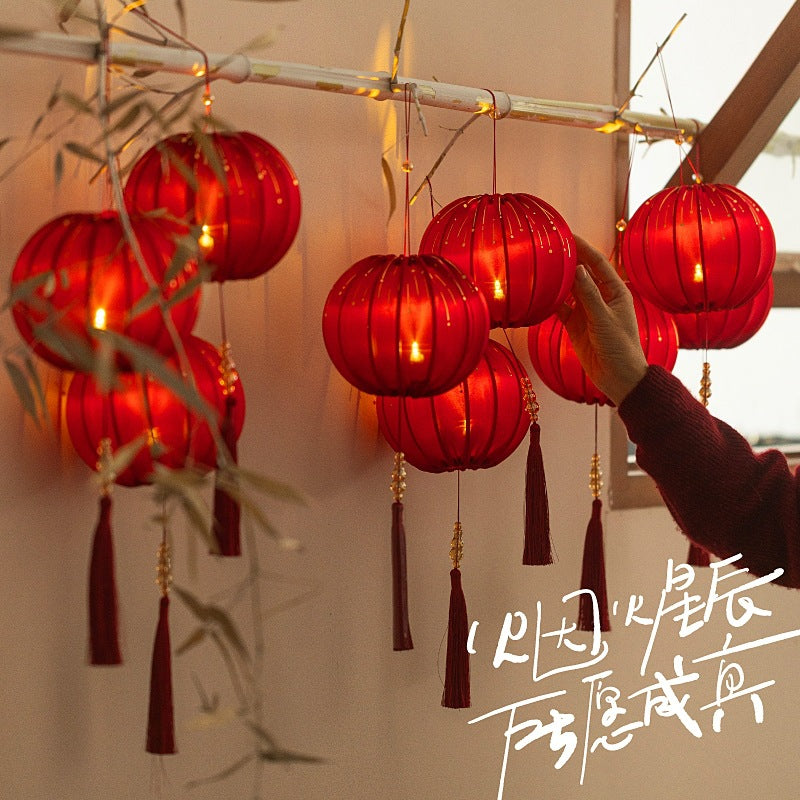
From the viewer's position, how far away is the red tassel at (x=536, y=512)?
54.3 inches

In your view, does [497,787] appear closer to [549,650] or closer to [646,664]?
[549,650]

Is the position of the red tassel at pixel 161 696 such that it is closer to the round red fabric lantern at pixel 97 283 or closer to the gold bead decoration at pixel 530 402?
the round red fabric lantern at pixel 97 283

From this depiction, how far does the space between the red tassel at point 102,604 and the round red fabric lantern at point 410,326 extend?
32 cm

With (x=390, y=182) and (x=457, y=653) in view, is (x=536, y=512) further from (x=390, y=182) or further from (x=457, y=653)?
(x=390, y=182)

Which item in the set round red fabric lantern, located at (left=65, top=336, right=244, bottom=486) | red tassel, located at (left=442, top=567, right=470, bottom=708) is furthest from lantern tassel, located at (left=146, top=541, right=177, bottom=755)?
red tassel, located at (left=442, top=567, right=470, bottom=708)

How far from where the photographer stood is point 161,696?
1116 mm

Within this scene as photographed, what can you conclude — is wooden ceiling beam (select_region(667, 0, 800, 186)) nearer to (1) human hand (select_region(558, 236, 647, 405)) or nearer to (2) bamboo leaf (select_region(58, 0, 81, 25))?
(1) human hand (select_region(558, 236, 647, 405))

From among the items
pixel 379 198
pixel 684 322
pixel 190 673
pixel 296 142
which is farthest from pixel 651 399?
pixel 190 673

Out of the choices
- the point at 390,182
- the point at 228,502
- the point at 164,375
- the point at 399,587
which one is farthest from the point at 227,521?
the point at 390,182

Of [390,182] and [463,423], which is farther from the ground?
[390,182]

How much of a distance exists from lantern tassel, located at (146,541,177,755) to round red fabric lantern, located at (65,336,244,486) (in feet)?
0.34

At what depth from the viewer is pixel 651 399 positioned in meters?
1.32

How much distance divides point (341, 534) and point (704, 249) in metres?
0.60

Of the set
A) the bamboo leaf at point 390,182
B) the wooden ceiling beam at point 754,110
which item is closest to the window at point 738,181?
the wooden ceiling beam at point 754,110
